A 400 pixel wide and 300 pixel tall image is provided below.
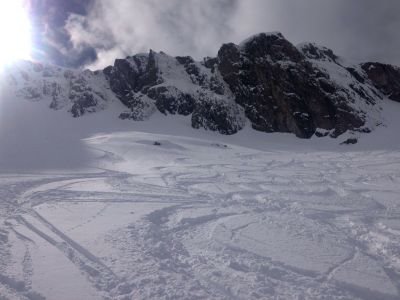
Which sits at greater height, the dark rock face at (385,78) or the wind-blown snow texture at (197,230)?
the dark rock face at (385,78)

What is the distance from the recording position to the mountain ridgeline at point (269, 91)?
4906 cm

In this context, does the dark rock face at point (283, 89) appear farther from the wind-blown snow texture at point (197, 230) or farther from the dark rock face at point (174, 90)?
the wind-blown snow texture at point (197, 230)

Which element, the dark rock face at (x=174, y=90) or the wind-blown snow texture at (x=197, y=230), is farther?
the dark rock face at (x=174, y=90)

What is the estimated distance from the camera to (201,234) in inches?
314

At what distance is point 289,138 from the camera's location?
46.5m

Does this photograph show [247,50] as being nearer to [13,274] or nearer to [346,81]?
[346,81]

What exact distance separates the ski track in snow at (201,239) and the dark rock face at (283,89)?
34.5 metres

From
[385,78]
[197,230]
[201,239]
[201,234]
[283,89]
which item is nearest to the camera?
[201,239]

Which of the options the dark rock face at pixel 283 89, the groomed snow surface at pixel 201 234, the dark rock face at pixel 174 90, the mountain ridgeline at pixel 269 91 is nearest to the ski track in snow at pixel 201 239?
the groomed snow surface at pixel 201 234

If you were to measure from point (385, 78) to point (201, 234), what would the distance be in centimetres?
6180

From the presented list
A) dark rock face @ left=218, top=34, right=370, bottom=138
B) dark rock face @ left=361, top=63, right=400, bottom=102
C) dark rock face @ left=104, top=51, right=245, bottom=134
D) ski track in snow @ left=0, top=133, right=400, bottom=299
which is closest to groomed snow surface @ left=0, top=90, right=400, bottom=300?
ski track in snow @ left=0, top=133, right=400, bottom=299

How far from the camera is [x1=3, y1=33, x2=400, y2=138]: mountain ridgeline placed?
49062 millimetres

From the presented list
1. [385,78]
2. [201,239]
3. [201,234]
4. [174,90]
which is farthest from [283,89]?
[201,239]

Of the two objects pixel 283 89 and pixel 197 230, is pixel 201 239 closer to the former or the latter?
pixel 197 230
